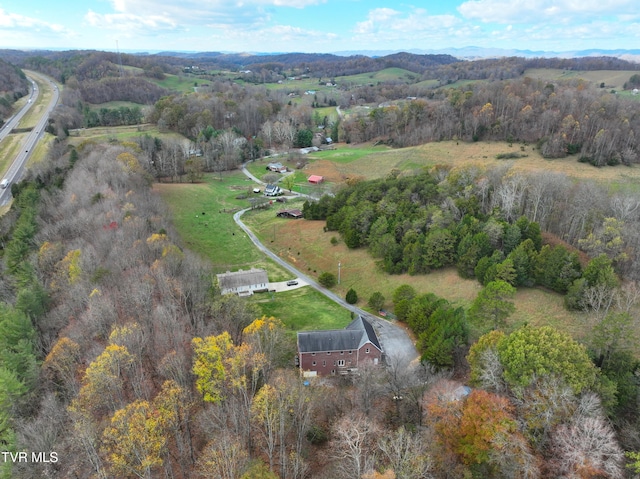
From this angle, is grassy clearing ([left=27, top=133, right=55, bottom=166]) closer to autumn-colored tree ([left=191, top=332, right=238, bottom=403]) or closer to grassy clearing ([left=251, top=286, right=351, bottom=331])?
grassy clearing ([left=251, top=286, right=351, bottom=331])

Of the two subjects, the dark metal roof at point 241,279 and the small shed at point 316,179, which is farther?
the small shed at point 316,179

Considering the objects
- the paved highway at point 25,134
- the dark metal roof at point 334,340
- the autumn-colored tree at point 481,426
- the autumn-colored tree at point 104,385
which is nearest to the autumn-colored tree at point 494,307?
the dark metal roof at point 334,340

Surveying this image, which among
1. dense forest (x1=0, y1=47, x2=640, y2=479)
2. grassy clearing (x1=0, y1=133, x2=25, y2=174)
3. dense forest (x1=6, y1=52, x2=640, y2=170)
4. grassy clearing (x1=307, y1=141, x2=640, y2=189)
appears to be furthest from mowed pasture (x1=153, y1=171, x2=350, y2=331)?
grassy clearing (x1=0, y1=133, x2=25, y2=174)

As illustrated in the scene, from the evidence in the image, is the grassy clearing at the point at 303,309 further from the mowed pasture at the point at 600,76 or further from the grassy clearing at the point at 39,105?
the mowed pasture at the point at 600,76

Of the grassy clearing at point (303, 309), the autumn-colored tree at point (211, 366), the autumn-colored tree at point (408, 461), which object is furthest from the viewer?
the grassy clearing at point (303, 309)

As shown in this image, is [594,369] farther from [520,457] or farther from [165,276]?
[165,276]

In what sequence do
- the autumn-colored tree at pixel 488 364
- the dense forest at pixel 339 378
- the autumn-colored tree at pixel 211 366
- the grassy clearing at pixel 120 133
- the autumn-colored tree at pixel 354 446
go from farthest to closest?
1. the grassy clearing at pixel 120 133
2. the autumn-colored tree at pixel 488 364
3. the autumn-colored tree at pixel 211 366
4. the dense forest at pixel 339 378
5. the autumn-colored tree at pixel 354 446

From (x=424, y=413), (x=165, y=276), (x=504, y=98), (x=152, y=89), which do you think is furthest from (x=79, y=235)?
(x=152, y=89)
